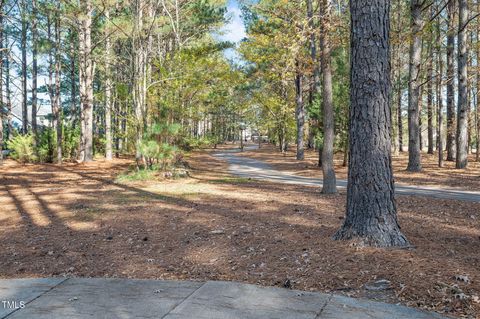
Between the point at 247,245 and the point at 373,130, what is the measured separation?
2.34 meters

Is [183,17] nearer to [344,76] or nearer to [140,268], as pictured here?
[344,76]

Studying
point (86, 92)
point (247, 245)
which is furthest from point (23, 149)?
point (247, 245)

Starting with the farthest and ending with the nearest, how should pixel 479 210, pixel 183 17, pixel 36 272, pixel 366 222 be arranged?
1. pixel 183 17
2. pixel 479 210
3. pixel 366 222
4. pixel 36 272

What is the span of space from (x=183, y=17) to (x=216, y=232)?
18964 mm

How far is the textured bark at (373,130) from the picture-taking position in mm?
4754

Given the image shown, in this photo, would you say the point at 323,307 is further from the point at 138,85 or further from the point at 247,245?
the point at 138,85

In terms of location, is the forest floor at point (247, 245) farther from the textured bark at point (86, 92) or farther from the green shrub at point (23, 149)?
the green shrub at point (23, 149)

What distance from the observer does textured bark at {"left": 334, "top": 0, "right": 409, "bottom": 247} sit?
15.6ft

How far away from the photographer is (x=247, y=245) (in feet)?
17.1

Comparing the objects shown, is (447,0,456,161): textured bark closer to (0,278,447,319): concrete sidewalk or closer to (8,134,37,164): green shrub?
(0,278,447,319): concrete sidewalk

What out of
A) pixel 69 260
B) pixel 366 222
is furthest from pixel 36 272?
pixel 366 222

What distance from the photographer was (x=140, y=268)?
456 centimetres

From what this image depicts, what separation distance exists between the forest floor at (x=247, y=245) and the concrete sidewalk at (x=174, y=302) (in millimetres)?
309

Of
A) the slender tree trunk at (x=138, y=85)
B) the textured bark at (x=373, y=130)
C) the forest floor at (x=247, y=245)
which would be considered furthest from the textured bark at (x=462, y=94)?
the textured bark at (x=373, y=130)
